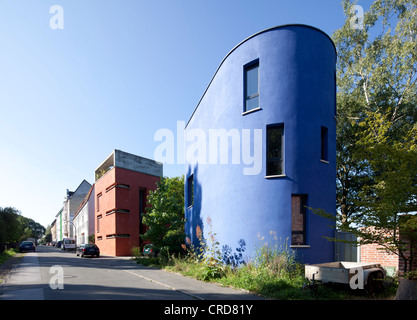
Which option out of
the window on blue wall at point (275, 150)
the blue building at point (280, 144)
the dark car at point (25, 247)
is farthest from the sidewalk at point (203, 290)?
the dark car at point (25, 247)

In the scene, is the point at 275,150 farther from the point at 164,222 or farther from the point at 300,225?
the point at 164,222

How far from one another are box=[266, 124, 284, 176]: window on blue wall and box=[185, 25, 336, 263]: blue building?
0.04 metres

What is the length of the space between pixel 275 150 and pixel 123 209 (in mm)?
22270

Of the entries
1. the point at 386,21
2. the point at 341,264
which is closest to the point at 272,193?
the point at 341,264

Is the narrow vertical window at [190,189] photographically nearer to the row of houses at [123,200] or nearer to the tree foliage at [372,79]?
the tree foliage at [372,79]

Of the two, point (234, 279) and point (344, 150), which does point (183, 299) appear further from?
point (344, 150)

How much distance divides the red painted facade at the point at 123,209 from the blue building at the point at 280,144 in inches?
732

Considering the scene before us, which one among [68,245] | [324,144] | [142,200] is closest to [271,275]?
[324,144]

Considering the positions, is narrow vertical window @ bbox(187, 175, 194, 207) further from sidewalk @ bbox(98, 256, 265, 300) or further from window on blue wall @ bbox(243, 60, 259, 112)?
window on blue wall @ bbox(243, 60, 259, 112)

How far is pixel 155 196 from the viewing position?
67.4ft

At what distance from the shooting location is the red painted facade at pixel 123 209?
2911 cm

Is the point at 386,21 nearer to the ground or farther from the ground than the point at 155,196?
farther from the ground

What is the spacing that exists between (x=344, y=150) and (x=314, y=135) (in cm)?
1277

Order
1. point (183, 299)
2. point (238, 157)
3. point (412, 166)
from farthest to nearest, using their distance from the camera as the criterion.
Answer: point (238, 157) → point (183, 299) → point (412, 166)
